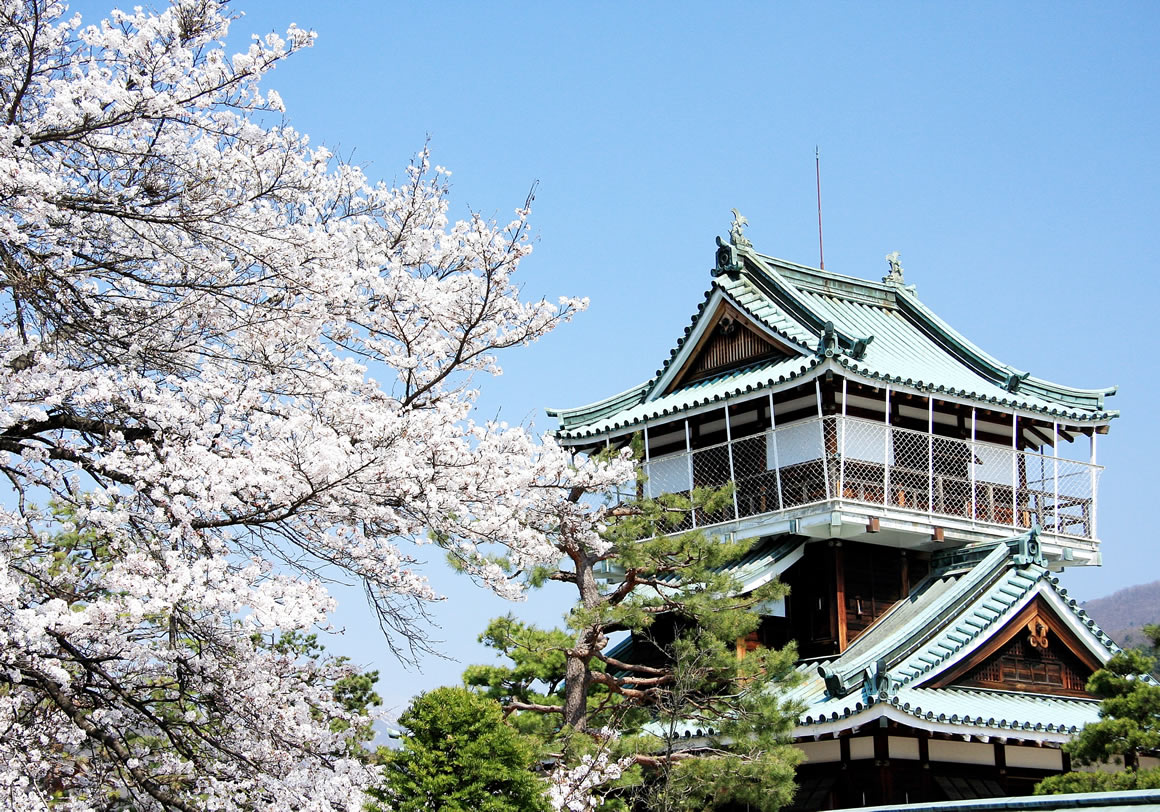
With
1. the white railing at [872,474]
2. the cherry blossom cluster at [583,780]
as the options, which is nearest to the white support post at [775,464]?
the white railing at [872,474]

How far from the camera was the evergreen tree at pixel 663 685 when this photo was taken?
51.5 feet

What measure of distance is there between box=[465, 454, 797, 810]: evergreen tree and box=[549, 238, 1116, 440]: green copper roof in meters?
4.17

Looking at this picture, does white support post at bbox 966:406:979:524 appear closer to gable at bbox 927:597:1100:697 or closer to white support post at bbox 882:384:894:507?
white support post at bbox 882:384:894:507

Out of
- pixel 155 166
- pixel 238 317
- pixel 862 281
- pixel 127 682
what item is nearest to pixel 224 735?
pixel 127 682

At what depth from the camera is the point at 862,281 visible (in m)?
25.8

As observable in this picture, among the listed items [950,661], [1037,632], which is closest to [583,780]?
[950,661]

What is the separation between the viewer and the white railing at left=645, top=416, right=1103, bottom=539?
67.2 feet

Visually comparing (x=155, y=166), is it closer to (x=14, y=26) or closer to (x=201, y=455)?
(x=14, y=26)

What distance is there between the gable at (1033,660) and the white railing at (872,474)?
89.7 inches

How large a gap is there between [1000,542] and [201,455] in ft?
50.1

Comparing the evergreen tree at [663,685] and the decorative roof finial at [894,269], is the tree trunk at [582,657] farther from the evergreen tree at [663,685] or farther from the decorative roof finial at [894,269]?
the decorative roof finial at [894,269]

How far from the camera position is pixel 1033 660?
64.7 ft

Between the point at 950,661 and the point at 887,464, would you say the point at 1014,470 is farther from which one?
the point at 950,661

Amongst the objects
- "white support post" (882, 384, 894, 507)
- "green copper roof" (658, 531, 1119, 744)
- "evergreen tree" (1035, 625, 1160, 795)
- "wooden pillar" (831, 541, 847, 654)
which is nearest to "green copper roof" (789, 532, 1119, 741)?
"green copper roof" (658, 531, 1119, 744)
